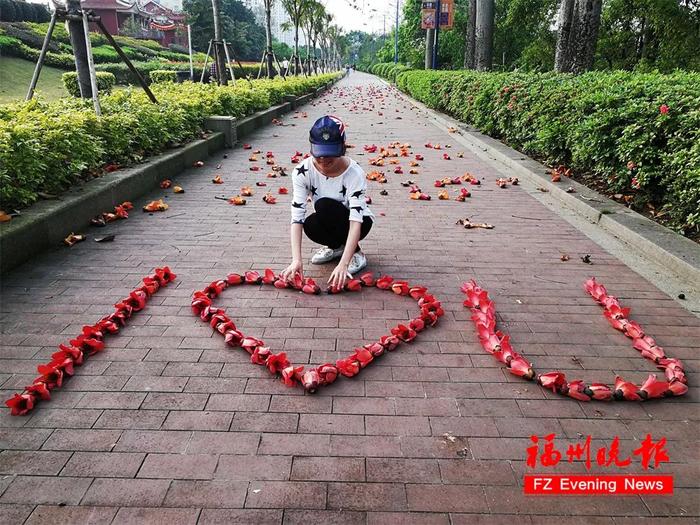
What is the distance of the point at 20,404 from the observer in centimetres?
246

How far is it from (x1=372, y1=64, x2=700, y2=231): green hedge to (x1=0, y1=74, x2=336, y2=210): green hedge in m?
5.61

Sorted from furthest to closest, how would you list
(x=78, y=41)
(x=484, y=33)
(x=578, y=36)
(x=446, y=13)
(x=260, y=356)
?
(x=446, y=13) → (x=484, y=33) → (x=578, y=36) → (x=78, y=41) → (x=260, y=356)

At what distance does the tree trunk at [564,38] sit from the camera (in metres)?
10.8

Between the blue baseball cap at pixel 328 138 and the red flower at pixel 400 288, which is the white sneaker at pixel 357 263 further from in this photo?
the blue baseball cap at pixel 328 138

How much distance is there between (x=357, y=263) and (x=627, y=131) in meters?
3.33

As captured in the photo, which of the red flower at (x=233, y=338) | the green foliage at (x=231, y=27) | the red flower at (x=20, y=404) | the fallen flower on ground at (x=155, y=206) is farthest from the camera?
the green foliage at (x=231, y=27)

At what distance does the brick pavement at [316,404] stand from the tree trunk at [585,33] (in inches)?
291

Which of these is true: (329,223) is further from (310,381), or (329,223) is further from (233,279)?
(310,381)

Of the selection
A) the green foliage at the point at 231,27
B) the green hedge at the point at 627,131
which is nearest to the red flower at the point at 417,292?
the green hedge at the point at 627,131

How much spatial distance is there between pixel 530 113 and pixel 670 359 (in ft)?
20.5

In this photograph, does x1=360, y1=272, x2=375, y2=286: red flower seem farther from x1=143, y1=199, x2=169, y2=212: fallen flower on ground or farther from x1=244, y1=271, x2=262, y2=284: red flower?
x1=143, y1=199, x2=169, y2=212: fallen flower on ground

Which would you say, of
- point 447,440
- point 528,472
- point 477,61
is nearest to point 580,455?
point 528,472

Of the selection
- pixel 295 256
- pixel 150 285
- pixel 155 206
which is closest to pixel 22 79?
pixel 155 206

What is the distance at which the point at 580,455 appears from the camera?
2.25m
